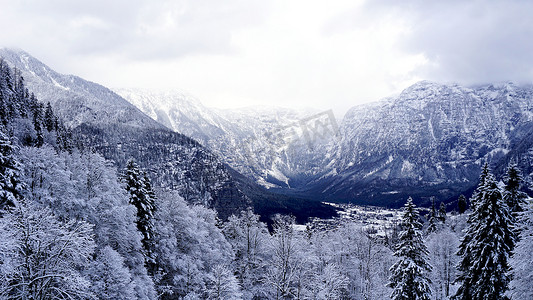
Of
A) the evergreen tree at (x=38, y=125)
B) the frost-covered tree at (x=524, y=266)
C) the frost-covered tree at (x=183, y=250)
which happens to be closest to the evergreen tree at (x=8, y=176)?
the frost-covered tree at (x=183, y=250)

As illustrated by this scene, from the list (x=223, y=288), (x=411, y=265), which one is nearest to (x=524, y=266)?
(x=411, y=265)

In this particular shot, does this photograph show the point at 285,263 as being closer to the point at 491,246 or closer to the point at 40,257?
the point at 491,246

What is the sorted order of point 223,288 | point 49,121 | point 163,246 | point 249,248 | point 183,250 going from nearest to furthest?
point 223,288, point 163,246, point 183,250, point 249,248, point 49,121

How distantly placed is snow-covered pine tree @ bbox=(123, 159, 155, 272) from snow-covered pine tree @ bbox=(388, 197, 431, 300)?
2684 cm

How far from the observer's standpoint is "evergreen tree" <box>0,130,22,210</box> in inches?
Result: 914

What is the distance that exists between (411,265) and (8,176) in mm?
35785

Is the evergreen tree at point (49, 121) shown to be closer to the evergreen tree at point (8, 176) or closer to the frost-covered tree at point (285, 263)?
the evergreen tree at point (8, 176)

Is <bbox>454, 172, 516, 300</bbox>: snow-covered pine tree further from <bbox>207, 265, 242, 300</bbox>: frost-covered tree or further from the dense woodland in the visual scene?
<bbox>207, 265, 242, 300</bbox>: frost-covered tree

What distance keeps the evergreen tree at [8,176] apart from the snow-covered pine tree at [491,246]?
37.1 m

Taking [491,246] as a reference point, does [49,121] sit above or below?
above

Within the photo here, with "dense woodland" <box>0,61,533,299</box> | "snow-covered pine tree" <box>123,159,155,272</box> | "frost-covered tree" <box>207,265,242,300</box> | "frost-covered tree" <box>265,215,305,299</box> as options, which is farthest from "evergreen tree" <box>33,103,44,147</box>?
"frost-covered tree" <box>265,215,305,299</box>

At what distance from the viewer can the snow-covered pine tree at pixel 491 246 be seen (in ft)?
78.3

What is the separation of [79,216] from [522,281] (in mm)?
35393

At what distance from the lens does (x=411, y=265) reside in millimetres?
27609
